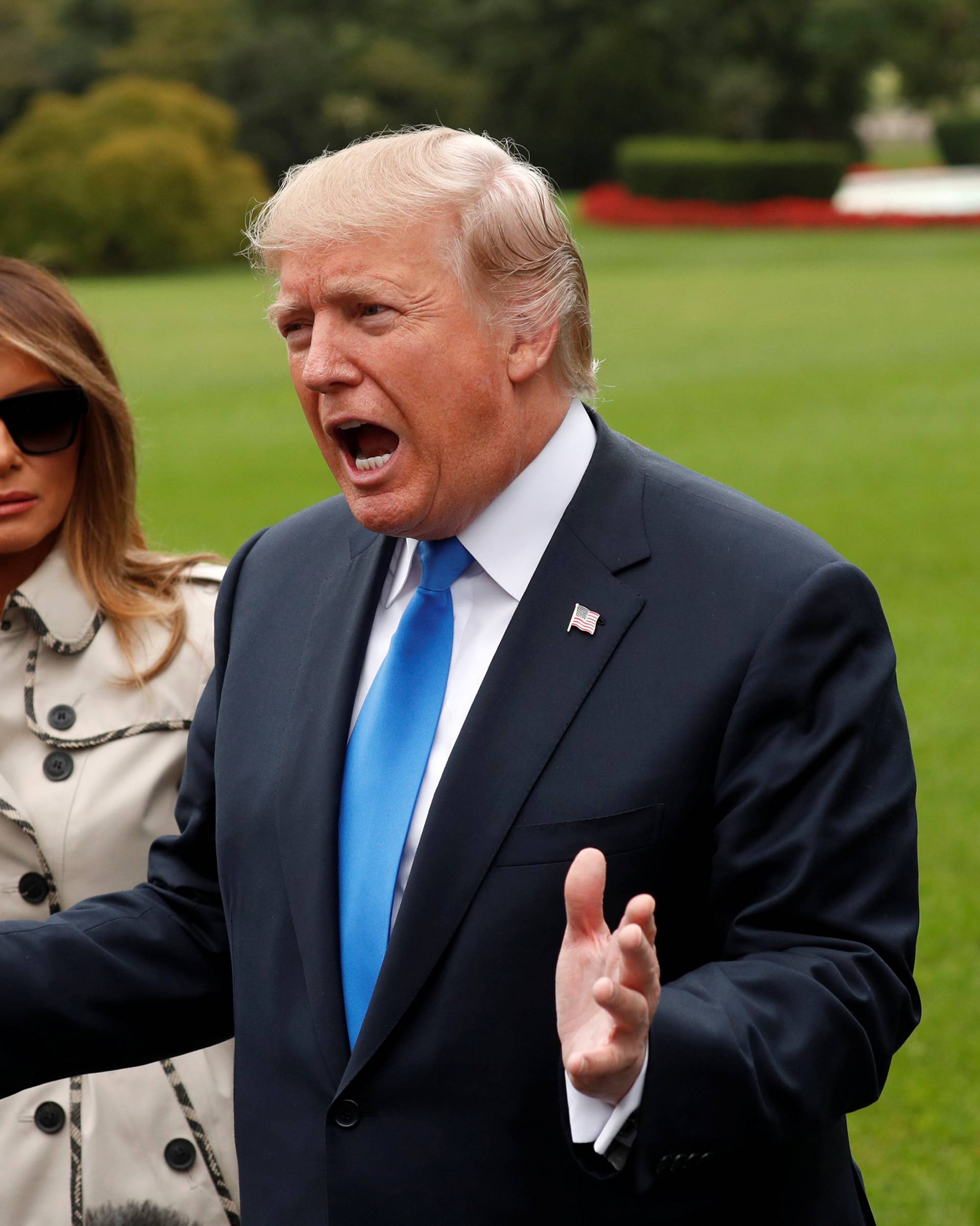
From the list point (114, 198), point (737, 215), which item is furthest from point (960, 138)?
point (114, 198)

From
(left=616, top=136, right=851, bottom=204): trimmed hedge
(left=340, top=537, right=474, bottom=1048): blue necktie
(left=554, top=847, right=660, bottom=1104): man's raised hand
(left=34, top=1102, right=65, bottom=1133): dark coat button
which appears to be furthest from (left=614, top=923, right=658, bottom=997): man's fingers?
(left=616, top=136, right=851, bottom=204): trimmed hedge

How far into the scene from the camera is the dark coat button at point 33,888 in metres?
3.02

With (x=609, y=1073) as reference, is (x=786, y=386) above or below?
below

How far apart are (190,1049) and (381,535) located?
2.81 ft


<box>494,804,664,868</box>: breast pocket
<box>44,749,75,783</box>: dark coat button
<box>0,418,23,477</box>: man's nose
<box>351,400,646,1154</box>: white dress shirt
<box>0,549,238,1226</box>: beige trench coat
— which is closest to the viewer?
<box>494,804,664,868</box>: breast pocket

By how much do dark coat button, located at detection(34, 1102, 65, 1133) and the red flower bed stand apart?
40403 mm

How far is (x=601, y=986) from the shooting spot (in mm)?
1793

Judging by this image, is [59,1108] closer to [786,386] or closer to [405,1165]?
[405,1165]

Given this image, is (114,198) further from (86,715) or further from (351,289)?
(351,289)

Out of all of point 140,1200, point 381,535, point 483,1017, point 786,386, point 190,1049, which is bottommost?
point 786,386

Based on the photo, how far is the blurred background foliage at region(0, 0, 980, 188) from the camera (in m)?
51.2

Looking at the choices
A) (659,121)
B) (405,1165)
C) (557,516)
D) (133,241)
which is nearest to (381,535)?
(557,516)

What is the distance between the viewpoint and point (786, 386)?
20.2 m

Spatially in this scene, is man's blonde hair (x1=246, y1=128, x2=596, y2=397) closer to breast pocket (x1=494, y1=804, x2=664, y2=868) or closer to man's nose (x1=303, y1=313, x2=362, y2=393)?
man's nose (x1=303, y1=313, x2=362, y2=393)
